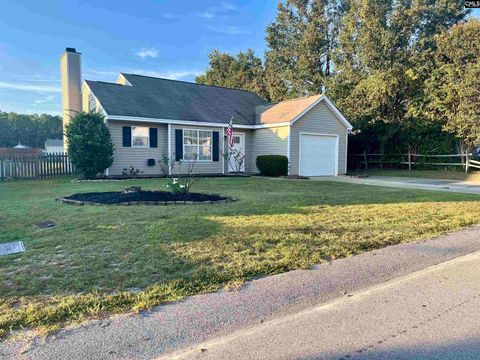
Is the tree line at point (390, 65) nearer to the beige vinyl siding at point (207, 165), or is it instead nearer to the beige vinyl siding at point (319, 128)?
the beige vinyl siding at point (319, 128)

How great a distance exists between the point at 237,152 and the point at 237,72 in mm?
20691

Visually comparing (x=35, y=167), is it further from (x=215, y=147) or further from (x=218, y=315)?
(x=218, y=315)

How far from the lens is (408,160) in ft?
73.6

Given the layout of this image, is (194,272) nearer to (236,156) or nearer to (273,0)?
(236,156)

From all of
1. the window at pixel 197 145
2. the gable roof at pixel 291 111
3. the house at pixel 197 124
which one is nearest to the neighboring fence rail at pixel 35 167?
the house at pixel 197 124

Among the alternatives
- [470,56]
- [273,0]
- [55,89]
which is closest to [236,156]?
[55,89]

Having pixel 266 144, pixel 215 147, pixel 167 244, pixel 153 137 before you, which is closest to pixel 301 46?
pixel 266 144

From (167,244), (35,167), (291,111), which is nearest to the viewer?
(167,244)

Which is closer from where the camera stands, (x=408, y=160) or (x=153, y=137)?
(x=153, y=137)

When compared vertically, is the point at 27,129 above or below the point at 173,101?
above

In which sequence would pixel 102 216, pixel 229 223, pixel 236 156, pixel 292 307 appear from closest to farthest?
pixel 292 307 < pixel 229 223 < pixel 102 216 < pixel 236 156

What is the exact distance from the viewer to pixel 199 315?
3111mm

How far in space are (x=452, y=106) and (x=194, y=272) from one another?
21180 mm

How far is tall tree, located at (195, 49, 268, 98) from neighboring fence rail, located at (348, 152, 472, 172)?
45.7ft
